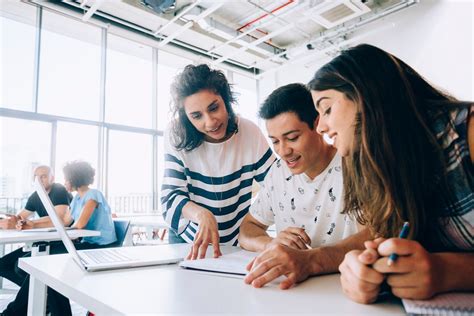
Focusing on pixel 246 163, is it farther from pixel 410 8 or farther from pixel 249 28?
pixel 410 8

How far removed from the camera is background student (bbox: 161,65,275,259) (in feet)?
4.87

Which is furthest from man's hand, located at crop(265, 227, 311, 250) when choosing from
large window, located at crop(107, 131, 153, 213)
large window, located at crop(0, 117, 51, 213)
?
large window, located at crop(107, 131, 153, 213)

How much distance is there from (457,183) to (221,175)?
39.9 inches

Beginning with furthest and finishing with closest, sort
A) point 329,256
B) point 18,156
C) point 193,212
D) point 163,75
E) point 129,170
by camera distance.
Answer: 1. point 163,75
2. point 129,170
3. point 18,156
4. point 193,212
5. point 329,256

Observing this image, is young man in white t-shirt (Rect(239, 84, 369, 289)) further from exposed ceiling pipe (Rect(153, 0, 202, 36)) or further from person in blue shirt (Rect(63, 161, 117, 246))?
exposed ceiling pipe (Rect(153, 0, 202, 36))

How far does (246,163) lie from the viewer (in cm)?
159

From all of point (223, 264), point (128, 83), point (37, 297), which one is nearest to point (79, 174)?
point (37, 297)

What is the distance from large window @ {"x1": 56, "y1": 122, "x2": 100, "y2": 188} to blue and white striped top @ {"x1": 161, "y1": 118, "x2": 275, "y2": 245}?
375cm

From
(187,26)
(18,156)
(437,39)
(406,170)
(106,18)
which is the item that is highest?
(106,18)

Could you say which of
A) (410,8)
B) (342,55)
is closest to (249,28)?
(410,8)

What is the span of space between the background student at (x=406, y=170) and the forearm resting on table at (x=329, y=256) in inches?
4.0

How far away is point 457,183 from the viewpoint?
66 centimetres

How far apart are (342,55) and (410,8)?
5.35 m

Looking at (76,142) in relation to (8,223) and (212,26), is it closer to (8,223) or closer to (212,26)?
(8,223)
